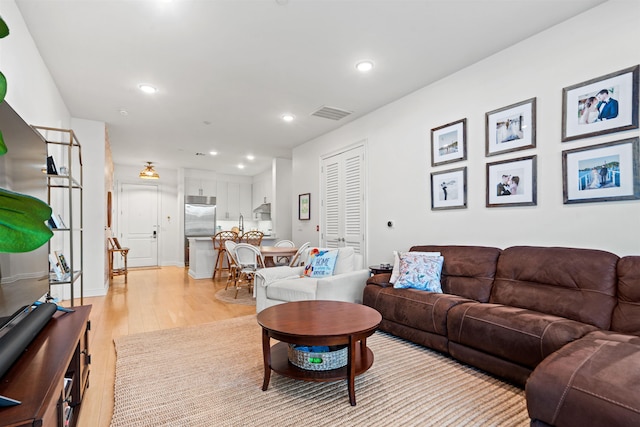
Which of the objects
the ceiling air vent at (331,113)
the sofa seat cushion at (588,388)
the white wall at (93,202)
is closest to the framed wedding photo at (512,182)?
the sofa seat cushion at (588,388)

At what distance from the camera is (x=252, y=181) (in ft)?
32.9

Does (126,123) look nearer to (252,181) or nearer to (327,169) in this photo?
(327,169)

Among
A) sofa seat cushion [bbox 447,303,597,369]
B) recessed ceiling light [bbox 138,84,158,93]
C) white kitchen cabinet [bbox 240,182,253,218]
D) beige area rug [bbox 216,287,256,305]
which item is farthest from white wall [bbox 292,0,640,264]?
white kitchen cabinet [bbox 240,182,253,218]

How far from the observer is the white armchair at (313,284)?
131 inches

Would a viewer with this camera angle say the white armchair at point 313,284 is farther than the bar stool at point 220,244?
No

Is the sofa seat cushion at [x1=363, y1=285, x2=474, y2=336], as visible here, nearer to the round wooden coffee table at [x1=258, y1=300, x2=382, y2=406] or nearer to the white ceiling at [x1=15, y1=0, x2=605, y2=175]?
the round wooden coffee table at [x1=258, y1=300, x2=382, y2=406]

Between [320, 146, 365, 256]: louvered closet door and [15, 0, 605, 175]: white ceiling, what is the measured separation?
779 millimetres

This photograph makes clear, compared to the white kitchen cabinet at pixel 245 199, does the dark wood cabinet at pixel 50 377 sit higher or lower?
lower

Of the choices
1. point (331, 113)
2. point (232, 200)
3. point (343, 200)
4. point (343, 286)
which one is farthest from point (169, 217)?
point (343, 286)

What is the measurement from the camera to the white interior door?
838 cm

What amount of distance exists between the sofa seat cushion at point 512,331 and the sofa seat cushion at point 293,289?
138 cm

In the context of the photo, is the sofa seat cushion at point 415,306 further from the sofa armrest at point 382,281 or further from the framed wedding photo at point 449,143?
the framed wedding photo at point 449,143

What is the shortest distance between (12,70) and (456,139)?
12.9 ft

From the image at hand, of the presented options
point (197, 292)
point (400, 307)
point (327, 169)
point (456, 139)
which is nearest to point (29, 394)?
point (400, 307)
